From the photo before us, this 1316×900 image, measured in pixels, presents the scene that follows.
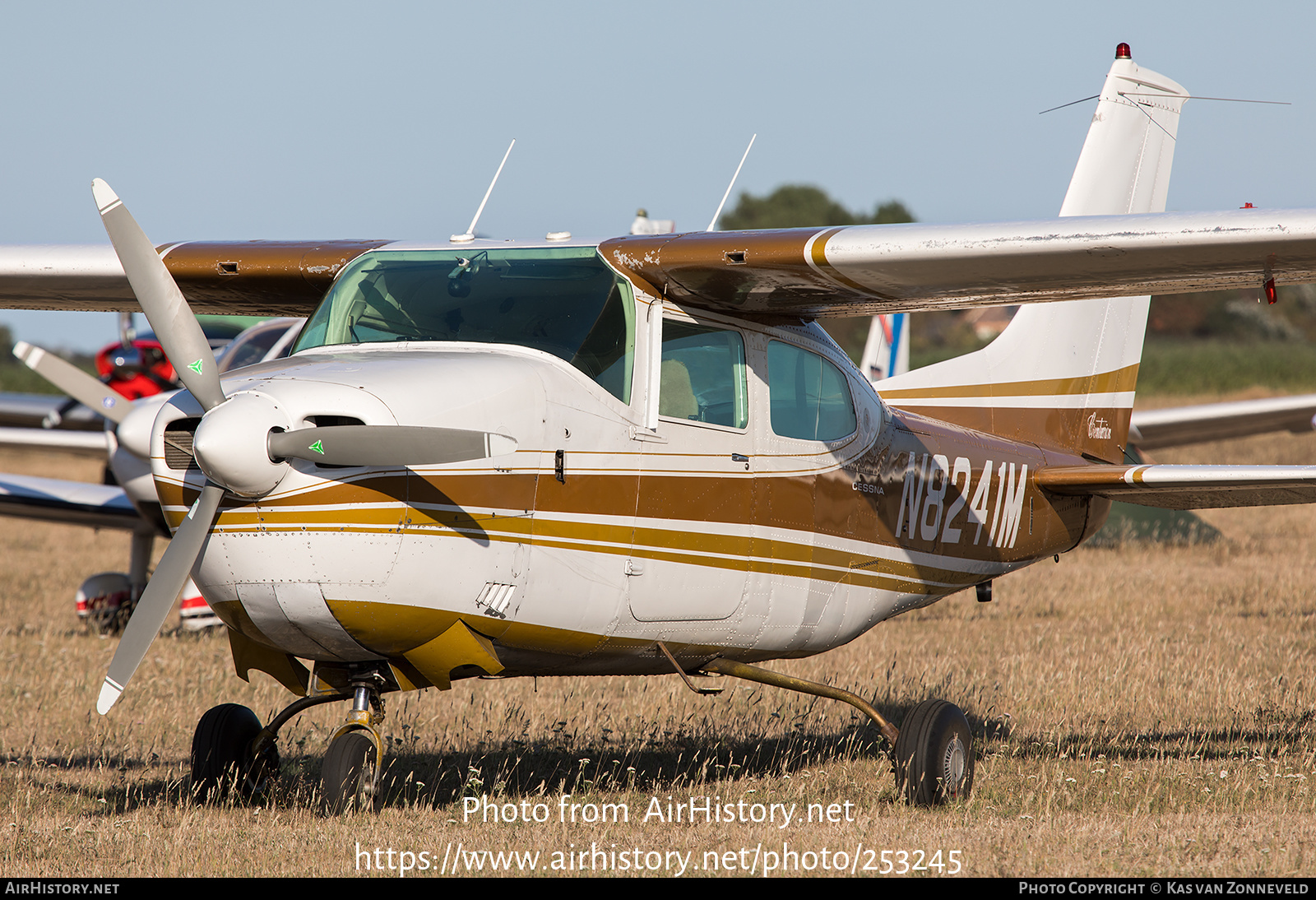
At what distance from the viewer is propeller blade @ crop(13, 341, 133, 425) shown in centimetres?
532

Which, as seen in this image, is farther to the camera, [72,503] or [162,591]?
[72,503]

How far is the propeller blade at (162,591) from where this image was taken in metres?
4.68

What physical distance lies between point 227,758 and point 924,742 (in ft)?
10.8

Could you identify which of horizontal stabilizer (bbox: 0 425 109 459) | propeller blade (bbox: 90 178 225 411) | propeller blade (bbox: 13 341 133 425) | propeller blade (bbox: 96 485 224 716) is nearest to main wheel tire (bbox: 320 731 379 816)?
propeller blade (bbox: 96 485 224 716)

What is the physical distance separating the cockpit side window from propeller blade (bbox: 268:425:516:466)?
1.32m

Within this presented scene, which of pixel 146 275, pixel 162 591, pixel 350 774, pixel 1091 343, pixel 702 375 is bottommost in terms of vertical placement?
pixel 350 774

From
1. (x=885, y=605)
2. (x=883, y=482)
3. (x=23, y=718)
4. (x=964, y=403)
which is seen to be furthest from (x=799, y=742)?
(x=23, y=718)

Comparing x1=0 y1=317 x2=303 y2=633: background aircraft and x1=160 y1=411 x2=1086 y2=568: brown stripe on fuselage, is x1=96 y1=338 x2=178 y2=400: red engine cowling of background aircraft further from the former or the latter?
x1=160 y1=411 x2=1086 y2=568: brown stripe on fuselage

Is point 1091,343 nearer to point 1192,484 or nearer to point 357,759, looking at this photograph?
point 1192,484

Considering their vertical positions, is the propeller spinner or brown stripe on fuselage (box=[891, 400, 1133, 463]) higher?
brown stripe on fuselage (box=[891, 400, 1133, 463])

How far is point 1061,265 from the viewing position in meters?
5.64

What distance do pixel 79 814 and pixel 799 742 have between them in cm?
390

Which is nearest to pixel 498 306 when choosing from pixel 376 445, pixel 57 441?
pixel 376 445

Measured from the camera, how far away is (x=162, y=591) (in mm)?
4836
